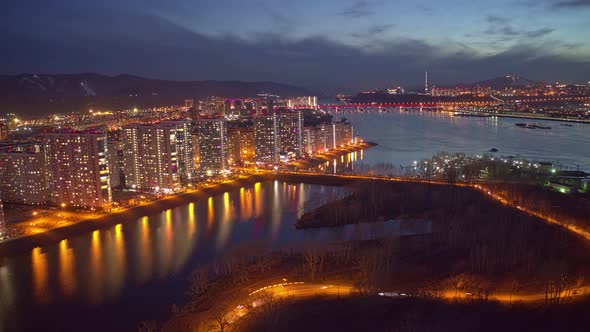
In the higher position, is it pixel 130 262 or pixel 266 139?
pixel 266 139

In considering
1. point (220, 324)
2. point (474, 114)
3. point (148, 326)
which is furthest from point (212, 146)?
point (474, 114)

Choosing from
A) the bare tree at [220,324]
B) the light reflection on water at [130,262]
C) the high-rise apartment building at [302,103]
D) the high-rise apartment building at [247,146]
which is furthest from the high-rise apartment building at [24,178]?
the high-rise apartment building at [302,103]

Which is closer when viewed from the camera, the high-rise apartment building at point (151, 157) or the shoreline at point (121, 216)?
the shoreline at point (121, 216)

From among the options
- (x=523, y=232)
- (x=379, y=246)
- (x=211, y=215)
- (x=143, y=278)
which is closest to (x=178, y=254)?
(x=143, y=278)

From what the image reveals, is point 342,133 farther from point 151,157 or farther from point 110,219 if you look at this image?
point 110,219

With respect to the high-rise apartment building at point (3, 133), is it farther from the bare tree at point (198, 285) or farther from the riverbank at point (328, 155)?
the bare tree at point (198, 285)

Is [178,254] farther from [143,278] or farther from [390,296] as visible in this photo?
[390,296]

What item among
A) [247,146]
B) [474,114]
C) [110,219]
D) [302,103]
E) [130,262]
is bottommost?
[130,262]
